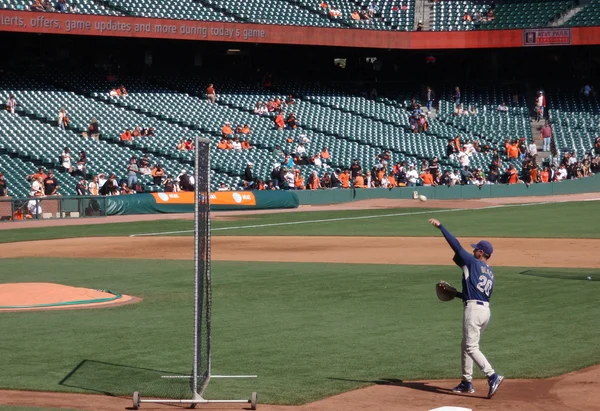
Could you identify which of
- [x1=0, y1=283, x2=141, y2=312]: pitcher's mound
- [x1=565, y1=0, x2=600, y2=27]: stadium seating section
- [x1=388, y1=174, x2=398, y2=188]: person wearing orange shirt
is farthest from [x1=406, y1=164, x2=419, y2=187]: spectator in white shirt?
[x1=0, y1=283, x2=141, y2=312]: pitcher's mound

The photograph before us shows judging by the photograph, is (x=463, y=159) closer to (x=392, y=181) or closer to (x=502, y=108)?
(x=392, y=181)

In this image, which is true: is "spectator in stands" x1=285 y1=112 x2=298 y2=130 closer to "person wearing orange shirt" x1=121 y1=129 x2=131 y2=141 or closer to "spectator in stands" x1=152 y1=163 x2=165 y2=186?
"person wearing orange shirt" x1=121 y1=129 x2=131 y2=141

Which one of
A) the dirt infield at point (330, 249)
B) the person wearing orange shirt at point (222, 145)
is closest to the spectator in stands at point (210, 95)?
the person wearing orange shirt at point (222, 145)

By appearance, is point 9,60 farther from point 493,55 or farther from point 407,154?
point 493,55

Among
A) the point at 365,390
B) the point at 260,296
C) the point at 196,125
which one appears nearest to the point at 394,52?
the point at 196,125

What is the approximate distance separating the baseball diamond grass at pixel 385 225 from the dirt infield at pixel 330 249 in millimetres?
2019

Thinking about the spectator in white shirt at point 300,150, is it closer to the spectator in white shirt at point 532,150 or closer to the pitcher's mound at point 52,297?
the spectator in white shirt at point 532,150

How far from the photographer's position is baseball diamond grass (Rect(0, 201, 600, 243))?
34531 mm

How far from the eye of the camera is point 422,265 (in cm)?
2509

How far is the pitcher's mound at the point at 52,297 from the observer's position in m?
18.8

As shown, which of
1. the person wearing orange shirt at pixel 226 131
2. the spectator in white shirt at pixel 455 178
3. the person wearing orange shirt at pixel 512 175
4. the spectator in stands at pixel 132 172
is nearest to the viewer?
the spectator in stands at pixel 132 172

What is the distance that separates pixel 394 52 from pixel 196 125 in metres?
→ 17.8

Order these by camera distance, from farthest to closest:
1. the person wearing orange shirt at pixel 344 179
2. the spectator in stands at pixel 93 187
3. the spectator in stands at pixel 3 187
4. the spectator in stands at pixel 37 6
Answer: the person wearing orange shirt at pixel 344 179 < the spectator in stands at pixel 37 6 < the spectator in stands at pixel 93 187 < the spectator in stands at pixel 3 187

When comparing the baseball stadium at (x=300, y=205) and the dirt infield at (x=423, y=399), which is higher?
the baseball stadium at (x=300, y=205)
